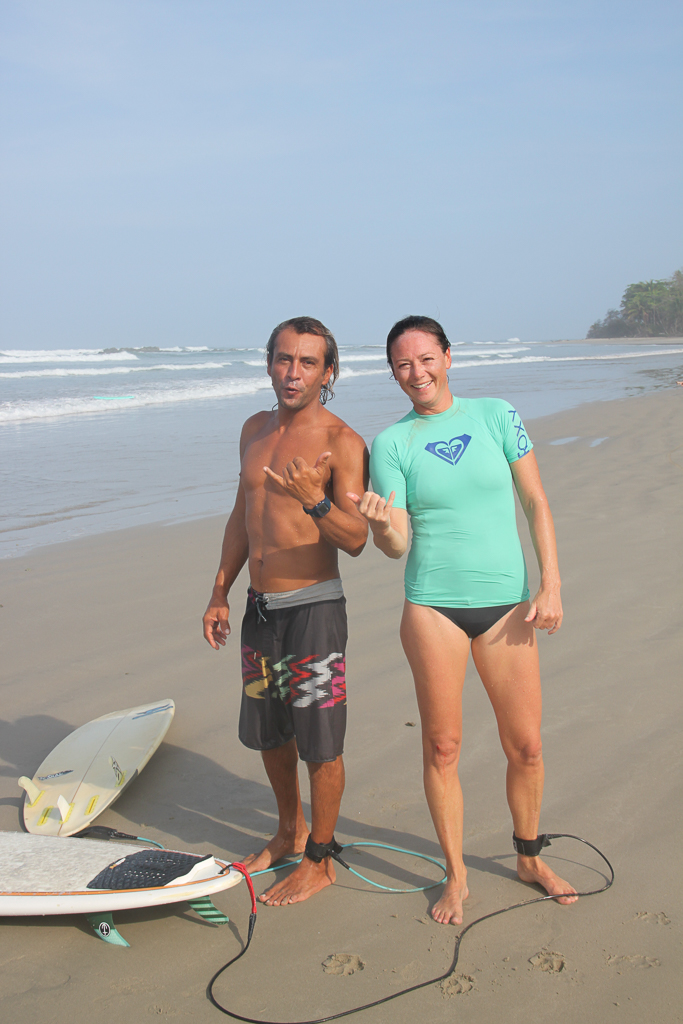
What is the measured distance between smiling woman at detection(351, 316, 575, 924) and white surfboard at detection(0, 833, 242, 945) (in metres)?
0.83

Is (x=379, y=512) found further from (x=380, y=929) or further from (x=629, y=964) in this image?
(x=629, y=964)

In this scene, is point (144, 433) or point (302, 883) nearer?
point (302, 883)

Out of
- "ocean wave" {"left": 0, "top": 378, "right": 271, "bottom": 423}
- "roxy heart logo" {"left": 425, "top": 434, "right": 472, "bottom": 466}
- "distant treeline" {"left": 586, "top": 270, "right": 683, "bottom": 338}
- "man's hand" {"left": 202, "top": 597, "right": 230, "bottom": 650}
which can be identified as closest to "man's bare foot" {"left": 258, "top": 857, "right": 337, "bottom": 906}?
"man's hand" {"left": 202, "top": 597, "right": 230, "bottom": 650}

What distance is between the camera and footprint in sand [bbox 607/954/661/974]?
2297 mm

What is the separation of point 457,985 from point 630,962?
551 mm

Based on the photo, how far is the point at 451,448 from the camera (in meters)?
2.62

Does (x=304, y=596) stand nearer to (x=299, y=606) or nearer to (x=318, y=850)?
(x=299, y=606)

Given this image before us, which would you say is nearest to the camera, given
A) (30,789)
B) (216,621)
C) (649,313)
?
(216,621)

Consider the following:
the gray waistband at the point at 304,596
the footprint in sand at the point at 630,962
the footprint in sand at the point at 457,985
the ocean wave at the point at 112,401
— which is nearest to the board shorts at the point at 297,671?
the gray waistband at the point at 304,596

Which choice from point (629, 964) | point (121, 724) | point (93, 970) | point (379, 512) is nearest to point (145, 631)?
point (121, 724)

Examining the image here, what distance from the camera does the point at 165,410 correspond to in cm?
2058

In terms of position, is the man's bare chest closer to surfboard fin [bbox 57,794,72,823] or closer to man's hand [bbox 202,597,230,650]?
man's hand [bbox 202,597,230,650]

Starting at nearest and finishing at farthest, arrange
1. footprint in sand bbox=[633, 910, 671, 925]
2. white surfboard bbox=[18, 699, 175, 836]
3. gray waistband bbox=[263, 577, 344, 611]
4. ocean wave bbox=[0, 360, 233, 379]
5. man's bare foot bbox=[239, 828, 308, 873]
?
footprint in sand bbox=[633, 910, 671, 925]
gray waistband bbox=[263, 577, 344, 611]
man's bare foot bbox=[239, 828, 308, 873]
white surfboard bbox=[18, 699, 175, 836]
ocean wave bbox=[0, 360, 233, 379]

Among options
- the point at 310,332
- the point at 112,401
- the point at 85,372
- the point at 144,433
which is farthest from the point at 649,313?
the point at 310,332
